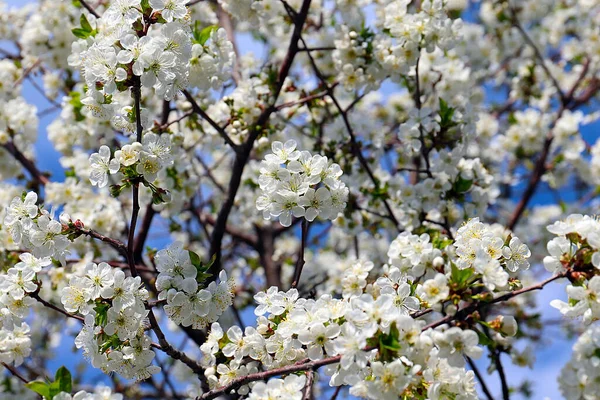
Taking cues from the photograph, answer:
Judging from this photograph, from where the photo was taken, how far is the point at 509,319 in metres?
2.09

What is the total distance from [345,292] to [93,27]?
210cm

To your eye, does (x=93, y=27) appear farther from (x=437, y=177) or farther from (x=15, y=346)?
(x=437, y=177)

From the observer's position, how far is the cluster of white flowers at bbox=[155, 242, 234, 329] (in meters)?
2.44

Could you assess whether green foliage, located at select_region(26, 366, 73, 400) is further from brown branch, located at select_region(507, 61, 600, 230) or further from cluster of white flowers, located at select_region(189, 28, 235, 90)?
brown branch, located at select_region(507, 61, 600, 230)

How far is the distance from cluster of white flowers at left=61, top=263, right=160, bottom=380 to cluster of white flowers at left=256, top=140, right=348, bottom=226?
2.11 feet

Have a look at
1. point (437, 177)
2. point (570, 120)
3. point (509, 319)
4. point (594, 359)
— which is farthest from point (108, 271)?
point (570, 120)

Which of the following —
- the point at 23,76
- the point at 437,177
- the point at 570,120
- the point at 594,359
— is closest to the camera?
the point at 594,359

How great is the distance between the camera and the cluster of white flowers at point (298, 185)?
2359 millimetres

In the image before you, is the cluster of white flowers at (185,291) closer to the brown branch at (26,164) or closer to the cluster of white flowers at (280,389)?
the cluster of white flowers at (280,389)

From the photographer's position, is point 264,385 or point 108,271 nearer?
point 264,385

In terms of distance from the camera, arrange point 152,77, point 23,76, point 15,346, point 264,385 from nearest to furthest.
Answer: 1. point 264,385
2. point 152,77
3. point 15,346
4. point 23,76

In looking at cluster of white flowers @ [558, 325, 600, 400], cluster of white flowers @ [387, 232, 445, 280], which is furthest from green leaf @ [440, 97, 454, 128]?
cluster of white flowers @ [558, 325, 600, 400]

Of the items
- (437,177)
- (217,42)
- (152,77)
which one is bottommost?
(152,77)

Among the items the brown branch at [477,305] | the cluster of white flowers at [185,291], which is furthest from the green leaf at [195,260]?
the brown branch at [477,305]
